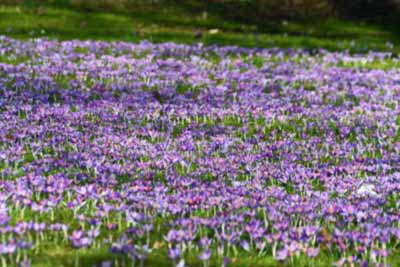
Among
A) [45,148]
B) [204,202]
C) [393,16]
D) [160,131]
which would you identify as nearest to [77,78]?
[160,131]

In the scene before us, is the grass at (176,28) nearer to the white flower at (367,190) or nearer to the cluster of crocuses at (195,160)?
the cluster of crocuses at (195,160)

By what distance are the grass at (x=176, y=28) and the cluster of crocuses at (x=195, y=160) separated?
4509 mm

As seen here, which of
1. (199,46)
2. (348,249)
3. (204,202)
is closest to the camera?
(348,249)

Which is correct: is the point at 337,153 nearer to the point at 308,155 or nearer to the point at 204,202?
the point at 308,155

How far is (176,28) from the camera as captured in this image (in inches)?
1033

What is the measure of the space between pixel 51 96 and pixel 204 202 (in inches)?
289

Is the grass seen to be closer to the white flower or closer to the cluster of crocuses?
the cluster of crocuses

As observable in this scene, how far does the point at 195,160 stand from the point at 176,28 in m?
16.8

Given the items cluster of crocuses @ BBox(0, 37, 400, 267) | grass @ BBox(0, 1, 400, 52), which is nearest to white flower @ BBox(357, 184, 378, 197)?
cluster of crocuses @ BBox(0, 37, 400, 267)

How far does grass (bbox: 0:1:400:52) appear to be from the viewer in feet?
78.6

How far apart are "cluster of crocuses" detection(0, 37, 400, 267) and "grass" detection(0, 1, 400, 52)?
451 cm

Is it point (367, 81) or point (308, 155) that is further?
point (367, 81)

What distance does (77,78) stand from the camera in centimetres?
1593

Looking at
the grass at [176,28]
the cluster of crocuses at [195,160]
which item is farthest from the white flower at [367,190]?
the grass at [176,28]
